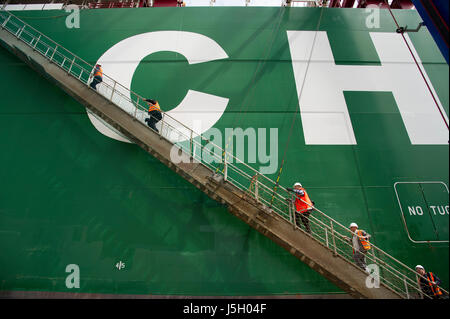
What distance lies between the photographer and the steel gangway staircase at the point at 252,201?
468 cm

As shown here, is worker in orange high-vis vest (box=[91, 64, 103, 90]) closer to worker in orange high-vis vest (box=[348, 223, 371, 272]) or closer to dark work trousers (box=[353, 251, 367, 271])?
worker in orange high-vis vest (box=[348, 223, 371, 272])

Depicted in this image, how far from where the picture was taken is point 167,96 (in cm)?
808

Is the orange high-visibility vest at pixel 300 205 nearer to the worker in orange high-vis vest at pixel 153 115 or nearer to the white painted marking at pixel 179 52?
the white painted marking at pixel 179 52

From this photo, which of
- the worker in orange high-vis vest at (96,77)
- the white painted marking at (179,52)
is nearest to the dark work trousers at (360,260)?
the white painted marking at (179,52)

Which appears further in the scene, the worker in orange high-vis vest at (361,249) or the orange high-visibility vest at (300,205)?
the orange high-visibility vest at (300,205)

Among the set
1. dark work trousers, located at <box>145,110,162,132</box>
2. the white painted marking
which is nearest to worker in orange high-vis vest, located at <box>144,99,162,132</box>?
dark work trousers, located at <box>145,110,162,132</box>

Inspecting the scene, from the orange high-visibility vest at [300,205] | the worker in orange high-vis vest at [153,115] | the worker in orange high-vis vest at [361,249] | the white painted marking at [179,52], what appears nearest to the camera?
the worker in orange high-vis vest at [361,249]

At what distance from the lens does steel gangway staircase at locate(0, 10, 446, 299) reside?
15.4 feet

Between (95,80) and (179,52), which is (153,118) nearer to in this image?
(95,80)
